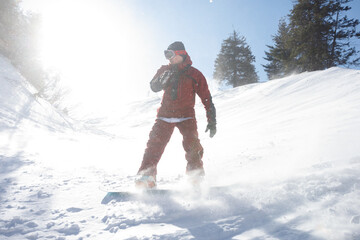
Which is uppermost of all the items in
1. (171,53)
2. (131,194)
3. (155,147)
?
(171,53)

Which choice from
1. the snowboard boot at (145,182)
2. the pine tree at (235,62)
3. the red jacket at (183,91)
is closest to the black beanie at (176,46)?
the red jacket at (183,91)

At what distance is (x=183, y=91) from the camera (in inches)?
120

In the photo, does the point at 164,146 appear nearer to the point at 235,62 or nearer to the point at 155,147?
the point at 155,147

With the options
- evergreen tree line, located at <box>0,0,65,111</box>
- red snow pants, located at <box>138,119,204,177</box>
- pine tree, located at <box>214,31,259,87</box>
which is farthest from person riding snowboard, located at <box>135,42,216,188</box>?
pine tree, located at <box>214,31,259,87</box>

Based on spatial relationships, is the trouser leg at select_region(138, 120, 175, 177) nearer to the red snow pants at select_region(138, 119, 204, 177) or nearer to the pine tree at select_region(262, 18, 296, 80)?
the red snow pants at select_region(138, 119, 204, 177)

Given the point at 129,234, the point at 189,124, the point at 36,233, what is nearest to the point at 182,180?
the point at 189,124

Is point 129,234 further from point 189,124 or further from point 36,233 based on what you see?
point 189,124

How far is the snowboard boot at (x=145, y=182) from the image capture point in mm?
2535

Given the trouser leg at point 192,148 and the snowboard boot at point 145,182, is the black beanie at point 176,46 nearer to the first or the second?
the trouser leg at point 192,148

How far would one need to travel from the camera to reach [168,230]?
164 cm

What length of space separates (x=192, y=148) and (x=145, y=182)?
78 centimetres

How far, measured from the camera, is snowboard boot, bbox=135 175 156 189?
254 centimetres

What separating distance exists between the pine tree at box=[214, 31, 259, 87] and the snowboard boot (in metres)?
26.0

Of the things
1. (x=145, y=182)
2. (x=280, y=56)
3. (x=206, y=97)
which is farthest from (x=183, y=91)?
(x=280, y=56)
